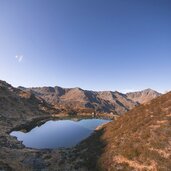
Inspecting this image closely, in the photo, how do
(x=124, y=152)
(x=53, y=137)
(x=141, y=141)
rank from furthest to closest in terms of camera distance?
(x=53, y=137)
(x=141, y=141)
(x=124, y=152)

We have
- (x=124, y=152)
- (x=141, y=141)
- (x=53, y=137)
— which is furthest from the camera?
(x=53, y=137)

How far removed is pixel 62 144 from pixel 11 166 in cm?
2442

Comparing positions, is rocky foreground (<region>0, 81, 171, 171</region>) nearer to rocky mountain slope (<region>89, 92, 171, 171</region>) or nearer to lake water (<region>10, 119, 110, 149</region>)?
rocky mountain slope (<region>89, 92, 171, 171</region>)

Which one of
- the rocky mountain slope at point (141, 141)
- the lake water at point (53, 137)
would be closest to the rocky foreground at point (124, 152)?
the rocky mountain slope at point (141, 141)

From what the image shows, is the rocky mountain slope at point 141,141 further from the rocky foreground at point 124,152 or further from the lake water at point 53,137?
the lake water at point 53,137

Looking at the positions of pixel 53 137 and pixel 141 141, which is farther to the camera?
pixel 53 137

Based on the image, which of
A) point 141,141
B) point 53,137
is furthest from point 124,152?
point 53,137

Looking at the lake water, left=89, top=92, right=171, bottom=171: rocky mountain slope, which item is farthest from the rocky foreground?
the lake water

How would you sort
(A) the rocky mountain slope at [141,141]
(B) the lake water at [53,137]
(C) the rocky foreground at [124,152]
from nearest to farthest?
1. (A) the rocky mountain slope at [141,141]
2. (C) the rocky foreground at [124,152]
3. (B) the lake water at [53,137]

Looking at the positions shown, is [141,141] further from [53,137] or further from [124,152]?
[53,137]

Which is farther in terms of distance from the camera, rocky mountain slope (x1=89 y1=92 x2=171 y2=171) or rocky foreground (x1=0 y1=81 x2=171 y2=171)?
rocky foreground (x1=0 y1=81 x2=171 y2=171)

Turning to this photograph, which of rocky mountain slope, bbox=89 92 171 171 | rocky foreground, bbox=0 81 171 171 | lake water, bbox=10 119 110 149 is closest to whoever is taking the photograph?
rocky mountain slope, bbox=89 92 171 171

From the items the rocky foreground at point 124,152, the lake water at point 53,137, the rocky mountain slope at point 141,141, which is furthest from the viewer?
the lake water at point 53,137

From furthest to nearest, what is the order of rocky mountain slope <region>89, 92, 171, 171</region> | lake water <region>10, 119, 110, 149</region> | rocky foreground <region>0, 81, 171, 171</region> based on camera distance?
lake water <region>10, 119, 110, 149</region>, rocky foreground <region>0, 81, 171, 171</region>, rocky mountain slope <region>89, 92, 171, 171</region>
